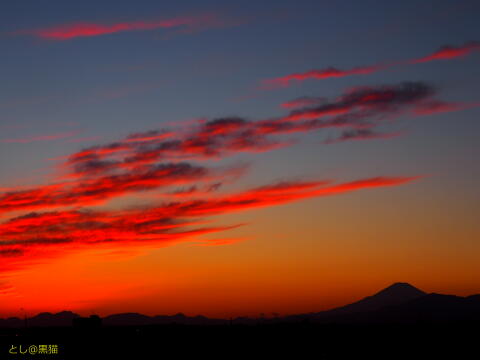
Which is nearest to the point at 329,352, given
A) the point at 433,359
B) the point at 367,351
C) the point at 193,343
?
the point at 367,351

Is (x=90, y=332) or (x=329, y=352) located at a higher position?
(x=90, y=332)

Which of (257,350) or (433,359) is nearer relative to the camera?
(433,359)

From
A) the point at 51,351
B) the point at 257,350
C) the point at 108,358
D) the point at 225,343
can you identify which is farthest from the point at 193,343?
the point at 51,351

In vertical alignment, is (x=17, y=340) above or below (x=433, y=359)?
above

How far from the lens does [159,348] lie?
186 m

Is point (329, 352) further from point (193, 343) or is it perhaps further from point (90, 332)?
point (90, 332)

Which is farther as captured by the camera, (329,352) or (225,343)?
(225,343)

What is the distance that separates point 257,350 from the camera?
18262cm

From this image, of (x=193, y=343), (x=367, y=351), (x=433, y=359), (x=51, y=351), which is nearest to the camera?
(x=51, y=351)

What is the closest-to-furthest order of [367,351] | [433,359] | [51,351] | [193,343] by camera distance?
[51,351] < [433,359] < [367,351] < [193,343]

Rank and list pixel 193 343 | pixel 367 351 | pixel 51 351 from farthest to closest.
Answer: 1. pixel 193 343
2. pixel 367 351
3. pixel 51 351

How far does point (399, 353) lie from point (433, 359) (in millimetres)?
11957

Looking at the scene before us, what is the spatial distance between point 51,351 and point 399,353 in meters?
88.8

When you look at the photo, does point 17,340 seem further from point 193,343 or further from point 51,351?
point 193,343
